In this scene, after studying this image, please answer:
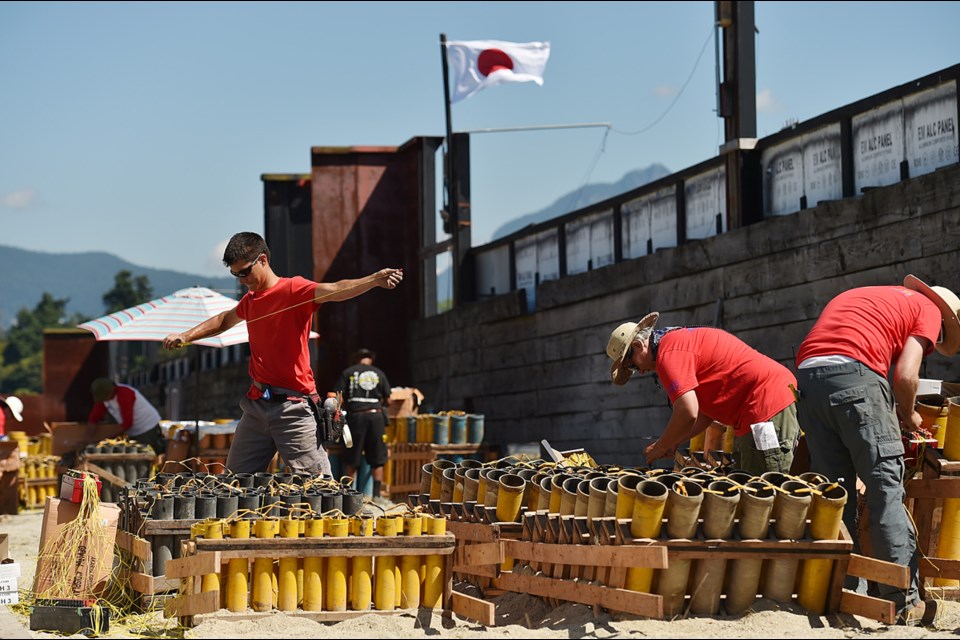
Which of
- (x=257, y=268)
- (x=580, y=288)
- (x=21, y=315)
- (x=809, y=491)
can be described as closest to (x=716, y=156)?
(x=580, y=288)

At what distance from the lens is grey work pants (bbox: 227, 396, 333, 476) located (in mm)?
7891

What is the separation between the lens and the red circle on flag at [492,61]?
1934 cm

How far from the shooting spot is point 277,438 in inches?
315

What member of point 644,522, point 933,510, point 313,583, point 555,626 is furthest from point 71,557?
point 933,510

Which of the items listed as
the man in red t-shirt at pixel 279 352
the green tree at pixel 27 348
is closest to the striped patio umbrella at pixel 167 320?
the man in red t-shirt at pixel 279 352

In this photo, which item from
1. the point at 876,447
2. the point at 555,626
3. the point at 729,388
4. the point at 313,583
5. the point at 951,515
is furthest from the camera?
the point at 729,388

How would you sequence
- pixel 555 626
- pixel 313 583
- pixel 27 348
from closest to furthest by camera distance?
pixel 555 626
pixel 313 583
pixel 27 348

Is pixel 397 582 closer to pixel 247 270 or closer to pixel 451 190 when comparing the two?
pixel 247 270

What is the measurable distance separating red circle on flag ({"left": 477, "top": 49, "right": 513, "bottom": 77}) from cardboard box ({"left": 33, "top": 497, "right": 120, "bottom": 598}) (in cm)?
1319

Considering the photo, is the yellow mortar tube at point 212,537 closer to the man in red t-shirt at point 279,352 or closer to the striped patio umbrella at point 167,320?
the man in red t-shirt at point 279,352

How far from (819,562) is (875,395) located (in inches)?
33.6

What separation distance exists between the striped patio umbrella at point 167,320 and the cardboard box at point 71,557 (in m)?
5.94

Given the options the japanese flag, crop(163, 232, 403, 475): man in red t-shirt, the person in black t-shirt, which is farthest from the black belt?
the japanese flag

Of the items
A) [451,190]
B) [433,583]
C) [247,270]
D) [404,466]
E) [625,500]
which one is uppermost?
[451,190]
